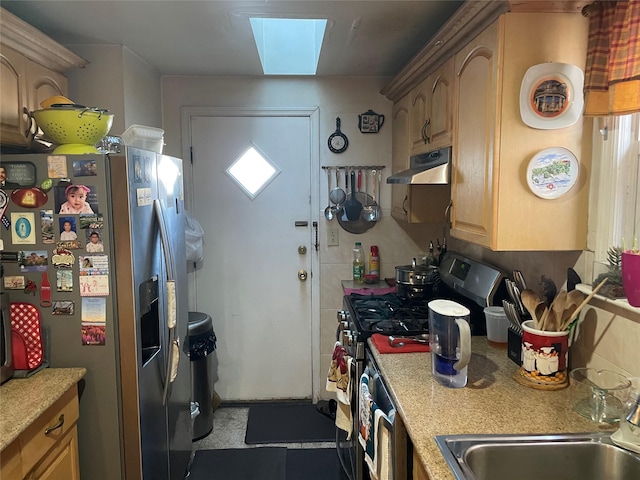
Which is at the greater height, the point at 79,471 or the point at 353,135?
the point at 353,135

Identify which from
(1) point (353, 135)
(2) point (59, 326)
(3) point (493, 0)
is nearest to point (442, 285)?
(1) point (353, 135)

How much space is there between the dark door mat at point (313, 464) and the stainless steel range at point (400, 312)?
0.33 ft

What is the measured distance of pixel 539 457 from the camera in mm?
1251

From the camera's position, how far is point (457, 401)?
150 cm

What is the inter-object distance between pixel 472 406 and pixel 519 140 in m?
0.86

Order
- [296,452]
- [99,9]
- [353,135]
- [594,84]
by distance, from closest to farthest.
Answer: [594,84]
[99,9]
[296,452]
[353,135]

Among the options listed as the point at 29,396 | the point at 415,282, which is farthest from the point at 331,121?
the point at 29,396

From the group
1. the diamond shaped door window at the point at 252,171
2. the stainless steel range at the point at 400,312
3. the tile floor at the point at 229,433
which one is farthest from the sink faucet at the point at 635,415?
the diamond shaped door window at the point at 252,171

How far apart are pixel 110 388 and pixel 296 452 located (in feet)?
4.48

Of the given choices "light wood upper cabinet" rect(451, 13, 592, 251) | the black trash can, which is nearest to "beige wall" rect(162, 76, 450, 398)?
the black trash can

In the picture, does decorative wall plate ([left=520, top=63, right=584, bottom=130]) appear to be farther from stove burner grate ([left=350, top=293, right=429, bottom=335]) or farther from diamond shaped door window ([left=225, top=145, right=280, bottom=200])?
diamond shaped door window ([left=225, top=145, right=280, bottom=200])

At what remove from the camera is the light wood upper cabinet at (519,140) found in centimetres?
153

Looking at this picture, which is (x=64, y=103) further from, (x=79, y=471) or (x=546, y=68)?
(x=546, y=68)

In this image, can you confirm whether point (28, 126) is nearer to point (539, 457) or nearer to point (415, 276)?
point (415, 276)
